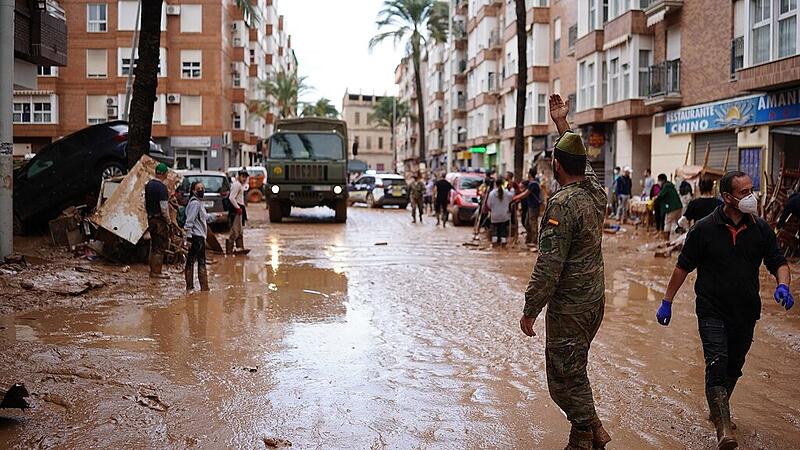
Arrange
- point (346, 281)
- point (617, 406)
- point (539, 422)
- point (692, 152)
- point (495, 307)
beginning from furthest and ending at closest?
point (692, 152), point (346, 281), point (495, 307), point (617, 406), point (539, 422)

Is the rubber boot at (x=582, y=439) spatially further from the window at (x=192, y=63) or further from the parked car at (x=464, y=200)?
the window at (x=192, y=63)

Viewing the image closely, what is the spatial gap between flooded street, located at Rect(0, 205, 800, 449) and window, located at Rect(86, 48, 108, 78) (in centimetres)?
4364

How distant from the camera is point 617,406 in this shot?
5.97 metres

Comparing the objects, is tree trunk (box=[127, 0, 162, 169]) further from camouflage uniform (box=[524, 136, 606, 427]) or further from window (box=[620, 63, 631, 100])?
window (box=[620, 63, 631, 100])

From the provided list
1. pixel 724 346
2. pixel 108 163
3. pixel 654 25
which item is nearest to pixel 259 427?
pixel 724 346

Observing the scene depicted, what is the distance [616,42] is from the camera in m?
29.6

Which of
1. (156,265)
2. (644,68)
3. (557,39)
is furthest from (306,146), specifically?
(557,39)

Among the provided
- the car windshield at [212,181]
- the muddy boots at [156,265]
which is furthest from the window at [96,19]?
the muddy boots at [156,265]

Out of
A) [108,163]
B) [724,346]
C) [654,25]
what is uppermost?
[654,25]

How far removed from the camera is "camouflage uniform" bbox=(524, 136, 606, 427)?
15.3 feet

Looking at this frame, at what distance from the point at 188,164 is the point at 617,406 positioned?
4951 cm

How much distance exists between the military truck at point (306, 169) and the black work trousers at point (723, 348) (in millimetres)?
20750

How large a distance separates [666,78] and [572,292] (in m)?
23.3

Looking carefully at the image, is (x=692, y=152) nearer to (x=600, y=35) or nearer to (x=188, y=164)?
(x=600, y=35)
